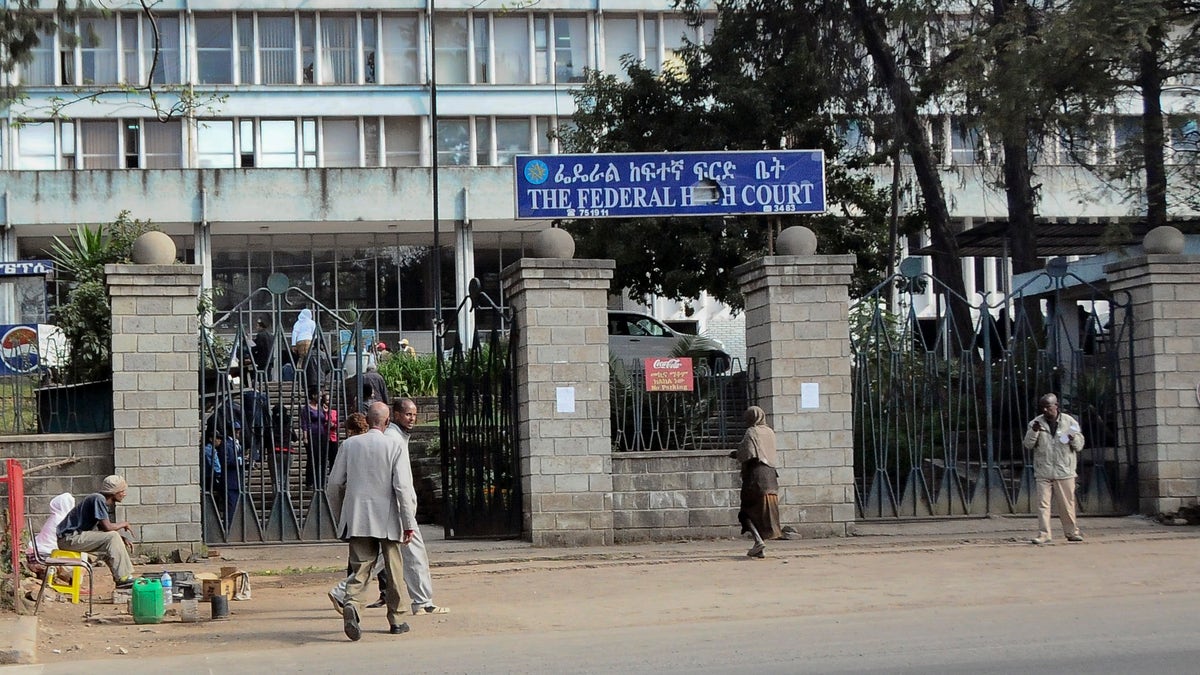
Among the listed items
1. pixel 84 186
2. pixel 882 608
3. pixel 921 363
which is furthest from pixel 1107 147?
pixel 84 186

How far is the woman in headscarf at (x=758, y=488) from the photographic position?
1378cm

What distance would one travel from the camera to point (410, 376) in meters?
26.3

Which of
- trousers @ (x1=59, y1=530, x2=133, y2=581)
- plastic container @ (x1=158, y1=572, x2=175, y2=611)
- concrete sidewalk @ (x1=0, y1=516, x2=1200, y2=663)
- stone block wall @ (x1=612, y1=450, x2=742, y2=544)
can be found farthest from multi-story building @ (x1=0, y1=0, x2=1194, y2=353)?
plastic container @ (x1=158, y1=572, x2=175, y2=611)

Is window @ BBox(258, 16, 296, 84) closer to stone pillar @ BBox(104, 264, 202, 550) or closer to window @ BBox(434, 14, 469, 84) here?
window @ BBox(434, 14, 469, 84)

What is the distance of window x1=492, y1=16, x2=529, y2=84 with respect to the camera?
42.2m

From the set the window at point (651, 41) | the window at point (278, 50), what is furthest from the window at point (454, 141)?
the window at point (651, 41)

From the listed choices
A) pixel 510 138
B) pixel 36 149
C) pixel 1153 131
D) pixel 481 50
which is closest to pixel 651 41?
pixel 481 50

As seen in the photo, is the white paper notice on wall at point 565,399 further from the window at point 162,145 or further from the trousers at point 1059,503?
the window at point 162,145

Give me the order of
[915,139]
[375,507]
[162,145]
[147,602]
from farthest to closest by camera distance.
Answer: [162,145] < [915,139] < [147,602] < [375,507]

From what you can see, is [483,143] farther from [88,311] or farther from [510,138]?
[88,311]

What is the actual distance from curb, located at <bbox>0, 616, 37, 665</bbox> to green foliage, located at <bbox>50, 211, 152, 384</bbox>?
22.3ft

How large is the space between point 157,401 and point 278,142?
27874 millimetres

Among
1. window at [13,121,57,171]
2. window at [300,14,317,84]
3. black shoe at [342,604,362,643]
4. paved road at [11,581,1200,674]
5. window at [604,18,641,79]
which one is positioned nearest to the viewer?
paved road at [11,581,1200,674]

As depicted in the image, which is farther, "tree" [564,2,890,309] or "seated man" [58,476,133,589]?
"tree" [564,2,890,309]
